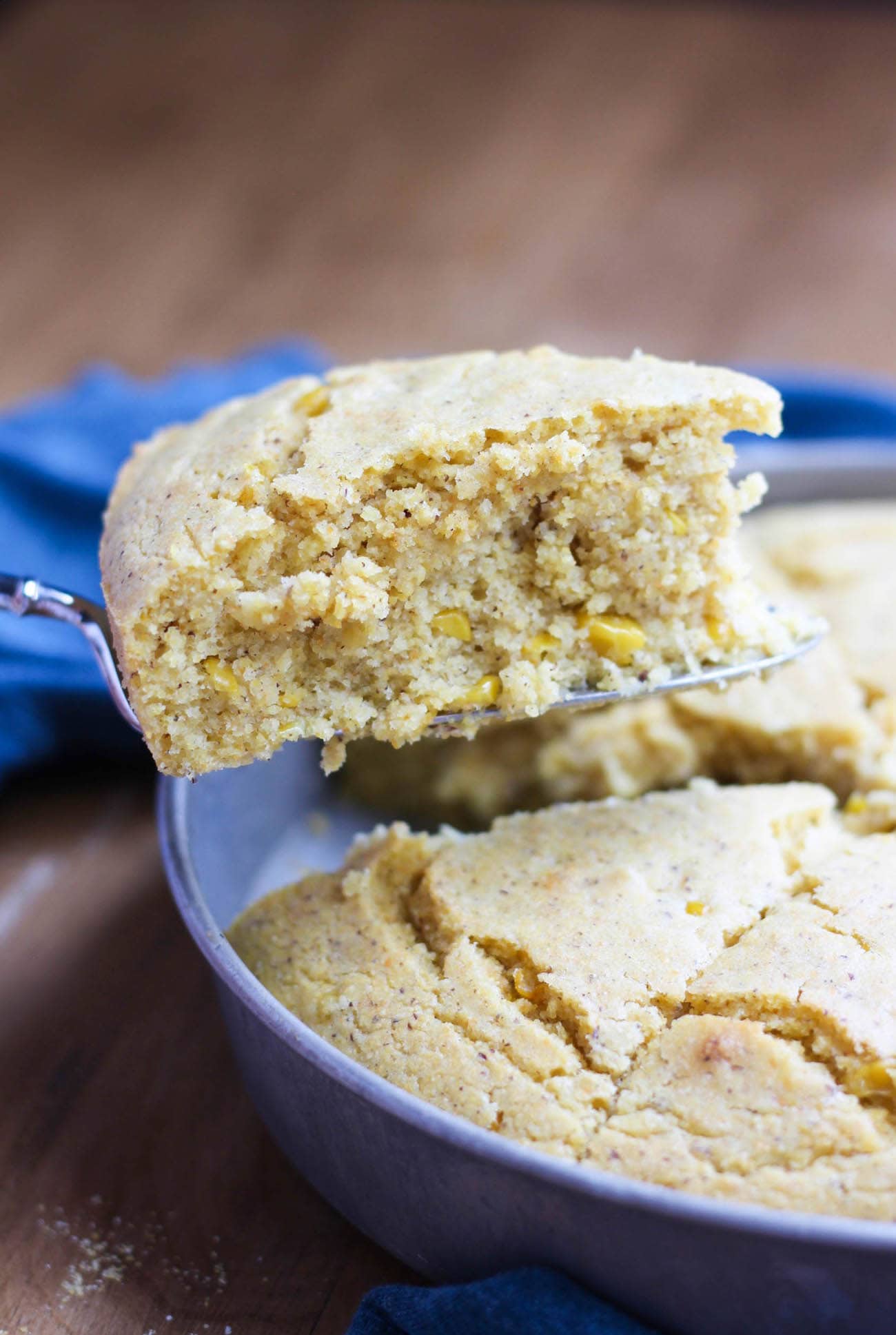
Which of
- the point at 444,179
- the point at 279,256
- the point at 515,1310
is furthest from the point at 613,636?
the point at 444,179

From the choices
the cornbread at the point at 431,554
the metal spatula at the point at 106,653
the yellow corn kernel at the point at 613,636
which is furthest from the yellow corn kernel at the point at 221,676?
the yellow corn kernel at the point at 613,636

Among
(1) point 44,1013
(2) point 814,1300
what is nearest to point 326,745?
(1) point 44,1013


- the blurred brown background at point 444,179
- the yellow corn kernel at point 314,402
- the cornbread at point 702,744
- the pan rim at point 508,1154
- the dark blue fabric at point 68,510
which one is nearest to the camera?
the pan rim at point 508,1154

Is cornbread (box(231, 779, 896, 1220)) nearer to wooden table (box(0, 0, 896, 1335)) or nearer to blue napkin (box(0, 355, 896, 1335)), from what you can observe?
wooden table (box(0, 0, 896, 1335))

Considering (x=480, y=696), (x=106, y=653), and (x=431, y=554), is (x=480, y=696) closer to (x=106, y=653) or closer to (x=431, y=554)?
(x=431, y=554)

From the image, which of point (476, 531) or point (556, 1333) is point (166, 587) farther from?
point (556, 1333)

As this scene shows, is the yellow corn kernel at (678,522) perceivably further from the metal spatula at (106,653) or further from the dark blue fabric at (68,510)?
the dark blue fabric at (68,510)
